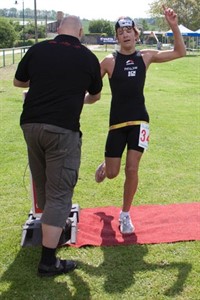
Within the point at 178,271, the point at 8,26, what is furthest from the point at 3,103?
the point at 8,26

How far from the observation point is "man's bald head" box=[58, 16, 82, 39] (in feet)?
10.4

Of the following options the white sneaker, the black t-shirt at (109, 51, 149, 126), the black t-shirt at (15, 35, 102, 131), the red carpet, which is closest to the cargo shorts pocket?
the black t-shirt at (15, 35, 102, 131)

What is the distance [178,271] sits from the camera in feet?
11.1

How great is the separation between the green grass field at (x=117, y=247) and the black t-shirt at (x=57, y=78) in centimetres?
120

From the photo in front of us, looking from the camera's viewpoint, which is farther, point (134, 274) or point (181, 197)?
point (181, 197)

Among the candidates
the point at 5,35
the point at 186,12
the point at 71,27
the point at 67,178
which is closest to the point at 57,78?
the point at 71,27

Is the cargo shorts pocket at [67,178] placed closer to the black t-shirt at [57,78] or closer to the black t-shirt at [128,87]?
the black t-shirt at [57,78]

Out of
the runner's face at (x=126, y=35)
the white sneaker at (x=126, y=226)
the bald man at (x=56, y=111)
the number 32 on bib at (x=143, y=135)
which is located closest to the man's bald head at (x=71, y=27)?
the bald man at (x=56, y=111)

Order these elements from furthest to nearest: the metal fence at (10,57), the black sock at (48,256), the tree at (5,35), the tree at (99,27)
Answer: the tree at (99,27), the tree at (5,35), the metal fence at (10,57), the black sock at (48,256)

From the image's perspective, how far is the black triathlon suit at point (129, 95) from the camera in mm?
3906

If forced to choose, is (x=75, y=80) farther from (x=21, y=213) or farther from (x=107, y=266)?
(x=21, y=213)

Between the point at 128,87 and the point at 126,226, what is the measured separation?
4.38 ft

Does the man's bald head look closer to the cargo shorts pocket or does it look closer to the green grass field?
the cargo shorts pocket

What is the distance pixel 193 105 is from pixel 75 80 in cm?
950
